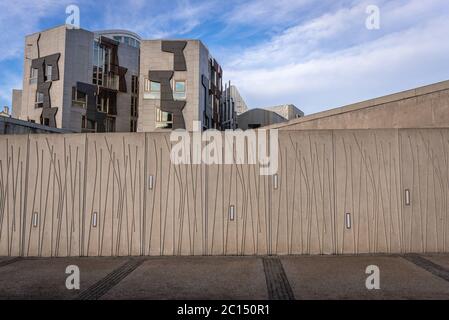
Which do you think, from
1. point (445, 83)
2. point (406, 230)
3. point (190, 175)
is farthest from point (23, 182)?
point (445, 83)

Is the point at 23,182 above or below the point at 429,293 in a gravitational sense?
above

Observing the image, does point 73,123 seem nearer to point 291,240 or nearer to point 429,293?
point 291,240

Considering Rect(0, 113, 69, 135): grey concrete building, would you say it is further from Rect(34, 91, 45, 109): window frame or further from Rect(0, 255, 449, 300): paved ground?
Rect(34, 91, 45, 109): window frame

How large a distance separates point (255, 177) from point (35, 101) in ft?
100

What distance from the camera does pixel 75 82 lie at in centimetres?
2953

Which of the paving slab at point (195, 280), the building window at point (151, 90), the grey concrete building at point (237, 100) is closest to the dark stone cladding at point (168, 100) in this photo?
the building window at point (151, 90)

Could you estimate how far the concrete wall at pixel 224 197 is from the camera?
7020 mm

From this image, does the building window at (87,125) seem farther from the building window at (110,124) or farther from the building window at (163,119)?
the building window at (163,119)

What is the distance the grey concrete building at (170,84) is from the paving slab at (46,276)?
76.7ft

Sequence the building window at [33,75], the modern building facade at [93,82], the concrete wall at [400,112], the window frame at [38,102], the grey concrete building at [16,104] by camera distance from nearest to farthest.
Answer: the concrete wall at [400,112], the modern building facade at [93,82], the window frame at [38,102], the building window at [33,75], the grey concrete building at [16,104]

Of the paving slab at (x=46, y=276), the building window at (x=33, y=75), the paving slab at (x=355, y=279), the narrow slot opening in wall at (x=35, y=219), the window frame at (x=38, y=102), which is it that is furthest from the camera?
the building window at (x=33, y=75)

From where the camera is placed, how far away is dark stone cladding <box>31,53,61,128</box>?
93.7 feet

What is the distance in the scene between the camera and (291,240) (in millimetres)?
7082

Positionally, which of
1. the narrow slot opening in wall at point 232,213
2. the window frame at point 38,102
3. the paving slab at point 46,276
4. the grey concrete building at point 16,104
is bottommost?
the paving slab at point 46,276
